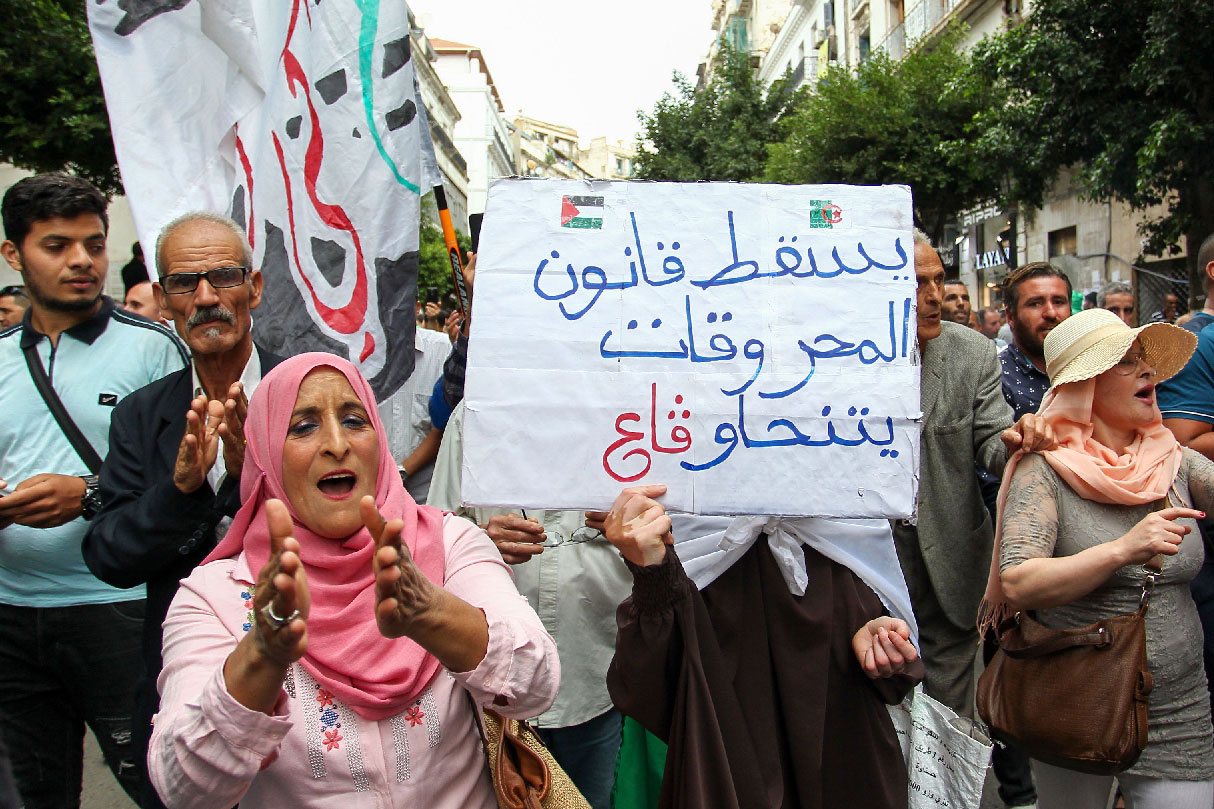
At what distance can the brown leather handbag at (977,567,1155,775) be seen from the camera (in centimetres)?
257

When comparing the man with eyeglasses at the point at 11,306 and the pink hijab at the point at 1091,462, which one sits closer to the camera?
the pink hijab at the point at 1091,462

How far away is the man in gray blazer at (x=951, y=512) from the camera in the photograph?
333cm

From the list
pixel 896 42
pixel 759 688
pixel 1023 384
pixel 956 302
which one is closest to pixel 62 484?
pixel 759 688

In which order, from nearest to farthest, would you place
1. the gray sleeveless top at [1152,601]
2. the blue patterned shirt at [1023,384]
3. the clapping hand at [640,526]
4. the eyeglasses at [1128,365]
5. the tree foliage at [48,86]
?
the clapping hand at [640,526], the gray sleeveless top at [1152,601], the eyeglasses at [1128,365], the blue patterned shirt at [1023,384], the tree foliage at [48,86]

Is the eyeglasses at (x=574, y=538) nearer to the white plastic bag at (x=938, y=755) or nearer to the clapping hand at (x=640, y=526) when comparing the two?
the clapping hand at (x=640, y=526)

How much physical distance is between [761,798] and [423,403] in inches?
92.5

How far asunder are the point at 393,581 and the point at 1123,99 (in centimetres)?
1410

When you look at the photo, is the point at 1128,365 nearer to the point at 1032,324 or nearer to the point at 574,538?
the point at 1032,324

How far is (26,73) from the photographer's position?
9.64 m

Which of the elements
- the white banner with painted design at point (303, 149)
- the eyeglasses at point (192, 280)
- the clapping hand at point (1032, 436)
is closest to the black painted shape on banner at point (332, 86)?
the white banner with painted design at point (303, 149)

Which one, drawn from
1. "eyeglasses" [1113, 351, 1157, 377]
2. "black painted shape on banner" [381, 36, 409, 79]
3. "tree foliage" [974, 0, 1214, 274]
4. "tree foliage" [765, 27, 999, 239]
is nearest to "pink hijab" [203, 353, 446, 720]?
"black painted shape on banner" [381, 36, 409, 79]

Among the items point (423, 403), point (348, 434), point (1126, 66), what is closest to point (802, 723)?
point (348, 434)

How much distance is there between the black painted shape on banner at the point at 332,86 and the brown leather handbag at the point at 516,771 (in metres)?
2.28

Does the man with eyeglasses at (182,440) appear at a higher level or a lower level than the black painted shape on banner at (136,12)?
lower
